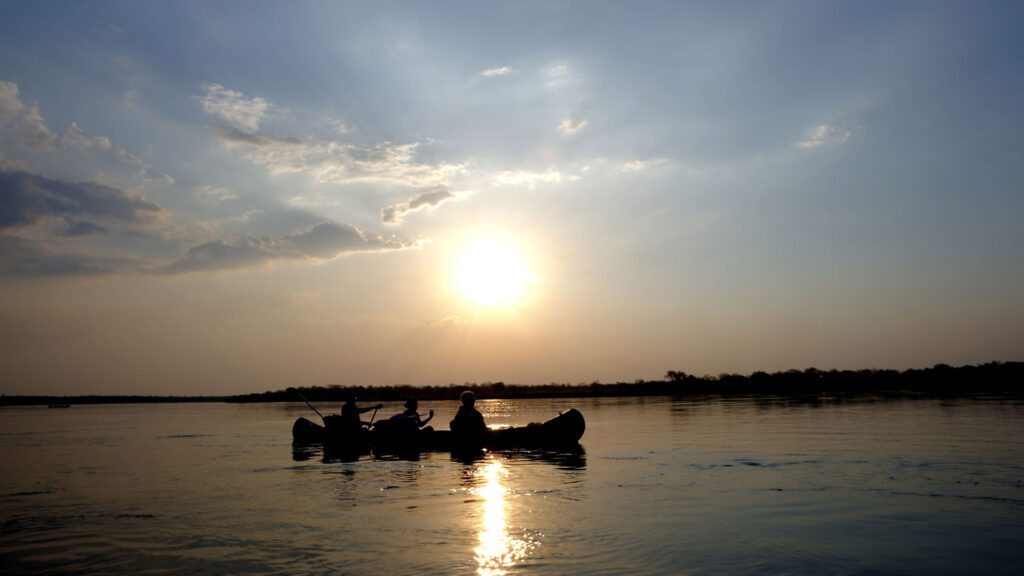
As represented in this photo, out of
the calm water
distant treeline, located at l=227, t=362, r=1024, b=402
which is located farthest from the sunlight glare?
distant treeline, located at l=227, t=362, r=1024, b=402

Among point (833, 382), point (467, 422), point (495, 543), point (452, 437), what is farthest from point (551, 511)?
point (833, 382)

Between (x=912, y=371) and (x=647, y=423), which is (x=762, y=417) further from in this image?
(x=912, y=371)

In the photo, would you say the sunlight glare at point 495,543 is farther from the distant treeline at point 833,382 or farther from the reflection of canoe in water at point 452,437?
the distant treeline at point 833,382

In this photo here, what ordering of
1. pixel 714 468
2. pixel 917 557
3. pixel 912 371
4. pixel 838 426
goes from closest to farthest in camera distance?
1. pixel 917 557
2. pixel 714 468
3. pixel 838 426
4. pixel 912 371

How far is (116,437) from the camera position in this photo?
116ft

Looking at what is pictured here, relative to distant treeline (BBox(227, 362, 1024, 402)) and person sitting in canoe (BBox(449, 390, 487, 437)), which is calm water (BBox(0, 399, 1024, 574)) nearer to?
person sitting in canoe (BBox(449, 390, 487, 437))

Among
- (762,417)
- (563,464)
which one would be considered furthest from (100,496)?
(762,417)

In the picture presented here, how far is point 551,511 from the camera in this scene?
12477mm

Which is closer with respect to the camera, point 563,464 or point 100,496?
point 100,496

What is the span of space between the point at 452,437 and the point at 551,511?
43.6ft

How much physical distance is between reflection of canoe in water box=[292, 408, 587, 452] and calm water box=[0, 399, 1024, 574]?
4.85 feet

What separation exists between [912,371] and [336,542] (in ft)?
330

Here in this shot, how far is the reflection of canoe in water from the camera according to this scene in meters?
25.2

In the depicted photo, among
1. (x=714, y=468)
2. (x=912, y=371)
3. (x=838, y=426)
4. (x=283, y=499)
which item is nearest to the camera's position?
(x=283, y=499)
